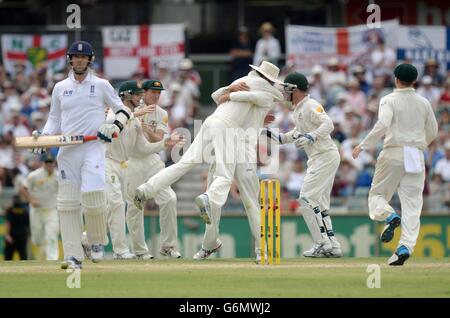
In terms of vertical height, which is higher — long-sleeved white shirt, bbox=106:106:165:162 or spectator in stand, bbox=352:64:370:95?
spectator in stand, bbox=352:64:370:95

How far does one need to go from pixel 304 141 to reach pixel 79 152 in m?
3.19

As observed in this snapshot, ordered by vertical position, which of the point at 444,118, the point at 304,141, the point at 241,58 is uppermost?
the point at 241,58

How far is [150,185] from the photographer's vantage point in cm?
1703

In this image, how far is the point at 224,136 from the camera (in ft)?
56.3

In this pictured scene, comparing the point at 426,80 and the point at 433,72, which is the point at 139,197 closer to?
the point at 426,80

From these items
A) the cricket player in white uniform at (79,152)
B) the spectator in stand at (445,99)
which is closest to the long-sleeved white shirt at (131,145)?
the cricket player in white uniform at (79,152)

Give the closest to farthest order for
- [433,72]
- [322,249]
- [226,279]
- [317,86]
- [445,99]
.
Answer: [226,279]
[322,249]
[445,99]
[317,86]
[433,72]

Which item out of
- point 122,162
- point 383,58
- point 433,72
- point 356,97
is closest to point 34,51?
point 356,97

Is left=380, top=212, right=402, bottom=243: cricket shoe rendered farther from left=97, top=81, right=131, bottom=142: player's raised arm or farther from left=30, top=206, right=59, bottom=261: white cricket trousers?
left=30, top=206, right=59, bottom=261: white cricket trousers

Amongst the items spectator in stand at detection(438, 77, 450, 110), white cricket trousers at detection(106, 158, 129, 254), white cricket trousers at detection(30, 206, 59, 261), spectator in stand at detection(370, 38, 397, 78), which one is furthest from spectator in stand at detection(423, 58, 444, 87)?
white cricket trousers at detection(106, 158, 129, 254)

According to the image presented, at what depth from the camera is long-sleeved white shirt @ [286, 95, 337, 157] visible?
705 inches

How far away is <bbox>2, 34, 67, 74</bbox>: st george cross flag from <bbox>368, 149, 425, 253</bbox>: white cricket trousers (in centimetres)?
1419

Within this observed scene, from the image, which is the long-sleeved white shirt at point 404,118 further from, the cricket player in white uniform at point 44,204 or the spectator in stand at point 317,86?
the spectator in stand at point 317,86

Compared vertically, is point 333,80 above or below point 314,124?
above
